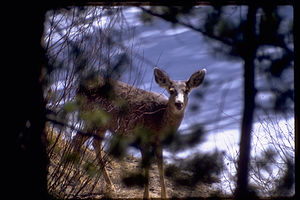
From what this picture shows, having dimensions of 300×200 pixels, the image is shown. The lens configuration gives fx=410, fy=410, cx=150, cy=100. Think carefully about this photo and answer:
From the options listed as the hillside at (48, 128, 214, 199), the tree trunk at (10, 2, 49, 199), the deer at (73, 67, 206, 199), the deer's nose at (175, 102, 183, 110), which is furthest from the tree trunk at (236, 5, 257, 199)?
the deer's nose at (175, 102, 183, 110)

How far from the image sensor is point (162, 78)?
4.43 metres

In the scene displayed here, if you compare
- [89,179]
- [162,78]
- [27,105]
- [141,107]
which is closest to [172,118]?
[141,107]

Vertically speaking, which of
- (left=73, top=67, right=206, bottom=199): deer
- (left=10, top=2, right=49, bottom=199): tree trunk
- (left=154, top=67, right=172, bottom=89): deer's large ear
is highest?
(left=154, top=67, right=172, bottom=89): deer's large ear

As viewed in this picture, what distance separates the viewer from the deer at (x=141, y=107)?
4082 mm

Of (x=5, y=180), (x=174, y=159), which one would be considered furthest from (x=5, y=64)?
(x=174, y=159)

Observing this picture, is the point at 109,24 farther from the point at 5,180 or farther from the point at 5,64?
the point at 5,180

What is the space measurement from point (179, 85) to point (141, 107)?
487 millimetres

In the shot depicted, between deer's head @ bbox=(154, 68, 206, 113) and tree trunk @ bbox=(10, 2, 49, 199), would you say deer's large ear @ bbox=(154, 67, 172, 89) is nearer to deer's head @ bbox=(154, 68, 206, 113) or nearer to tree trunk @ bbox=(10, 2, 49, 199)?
deer's head @ bbox=(154, 68, 206, 113)

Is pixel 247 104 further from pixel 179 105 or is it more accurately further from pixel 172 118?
pixel 172 118

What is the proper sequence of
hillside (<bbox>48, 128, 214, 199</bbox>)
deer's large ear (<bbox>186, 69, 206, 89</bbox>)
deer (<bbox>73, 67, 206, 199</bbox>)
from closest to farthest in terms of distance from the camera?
hillside (<bbox>48, 128, 214, 199</bbox>) < deer (<bbox>73, 67, 206, 199</bbox>) < deer's large ear (<bbox>186, 69, 206, 89</bbox>)

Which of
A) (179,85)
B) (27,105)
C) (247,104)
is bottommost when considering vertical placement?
(27,105)

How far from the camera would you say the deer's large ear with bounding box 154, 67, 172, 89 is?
4.37m

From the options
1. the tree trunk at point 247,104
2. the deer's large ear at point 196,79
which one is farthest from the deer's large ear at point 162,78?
the tree trunk at point 247,104

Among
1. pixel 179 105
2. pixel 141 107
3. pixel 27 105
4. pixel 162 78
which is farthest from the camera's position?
pixel 141 107
